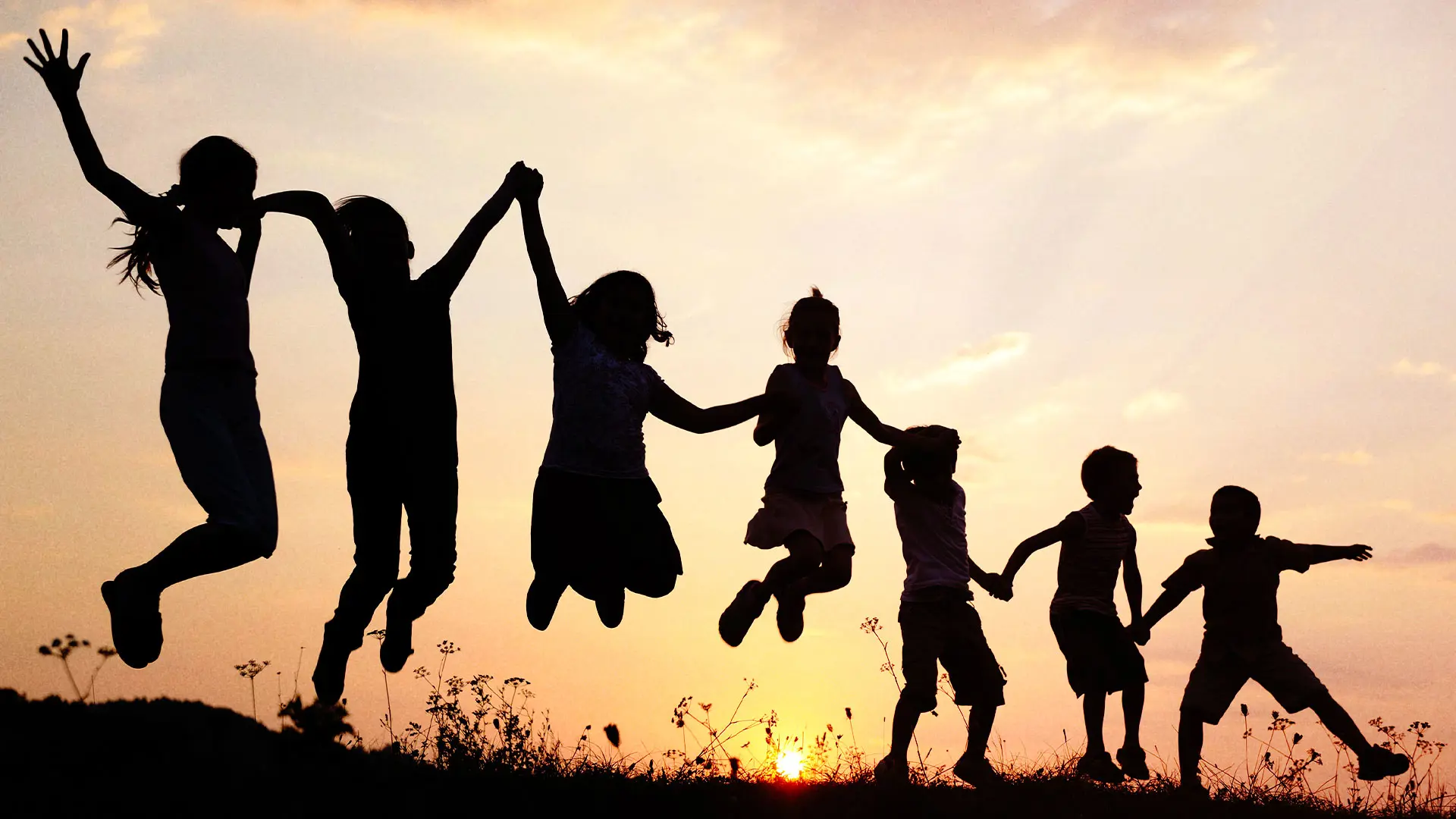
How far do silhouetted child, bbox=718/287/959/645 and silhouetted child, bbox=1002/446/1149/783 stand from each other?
1409 millimetres

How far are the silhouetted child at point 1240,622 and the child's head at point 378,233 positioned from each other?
619cm

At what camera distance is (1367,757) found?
30.9 feet

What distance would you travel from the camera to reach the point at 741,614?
9.12 m

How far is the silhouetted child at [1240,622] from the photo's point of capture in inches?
381

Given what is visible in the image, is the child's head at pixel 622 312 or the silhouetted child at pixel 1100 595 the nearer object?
the child's head at pixel 622 312

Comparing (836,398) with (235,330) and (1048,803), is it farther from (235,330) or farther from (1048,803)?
(235,330)

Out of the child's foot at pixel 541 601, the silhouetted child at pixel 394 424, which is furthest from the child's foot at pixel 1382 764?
the silhouetted child at pixel 394 424

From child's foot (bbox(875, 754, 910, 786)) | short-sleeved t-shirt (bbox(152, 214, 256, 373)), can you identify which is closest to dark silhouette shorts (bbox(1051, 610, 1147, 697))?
child's foot (bbox(875, 754, 910, 786))

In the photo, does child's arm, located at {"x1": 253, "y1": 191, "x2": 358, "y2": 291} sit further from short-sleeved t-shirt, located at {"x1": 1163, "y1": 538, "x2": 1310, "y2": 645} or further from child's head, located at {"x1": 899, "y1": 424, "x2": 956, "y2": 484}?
short-sleeved t-shirt, located at {"x1": 1163, "y1": 538, "x2": 1310, "y2": 645}

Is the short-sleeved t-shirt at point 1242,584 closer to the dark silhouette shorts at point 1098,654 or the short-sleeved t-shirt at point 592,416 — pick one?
the dark silhouette shorts at point 1098,654

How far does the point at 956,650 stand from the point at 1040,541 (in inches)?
45.9

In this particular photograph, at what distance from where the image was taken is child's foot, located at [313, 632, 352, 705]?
24.1 feet

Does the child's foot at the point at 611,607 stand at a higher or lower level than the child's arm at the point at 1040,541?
lower

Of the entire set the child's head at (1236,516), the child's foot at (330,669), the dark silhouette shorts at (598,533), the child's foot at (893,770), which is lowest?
the child's foot at (893,770)
